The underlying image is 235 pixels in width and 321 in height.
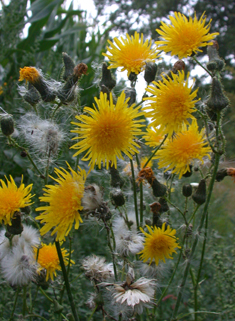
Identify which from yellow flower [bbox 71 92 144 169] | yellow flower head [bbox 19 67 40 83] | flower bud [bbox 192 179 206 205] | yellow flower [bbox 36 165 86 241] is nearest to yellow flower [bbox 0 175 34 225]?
yellow flower [bbox 36 165 86 241]

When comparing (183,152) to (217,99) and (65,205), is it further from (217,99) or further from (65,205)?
(65,205)

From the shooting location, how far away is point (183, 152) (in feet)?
4.10

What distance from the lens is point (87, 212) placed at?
3.38 ft

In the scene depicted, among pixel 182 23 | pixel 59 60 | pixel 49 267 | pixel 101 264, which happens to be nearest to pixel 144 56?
pixel 182 23

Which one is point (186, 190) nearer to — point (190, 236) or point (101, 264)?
point (190, 236)

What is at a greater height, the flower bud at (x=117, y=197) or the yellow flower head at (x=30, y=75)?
the yellow flower head at (x=30, y=75)

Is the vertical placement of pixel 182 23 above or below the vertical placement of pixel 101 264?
above

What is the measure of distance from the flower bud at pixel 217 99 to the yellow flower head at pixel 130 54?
37 cm

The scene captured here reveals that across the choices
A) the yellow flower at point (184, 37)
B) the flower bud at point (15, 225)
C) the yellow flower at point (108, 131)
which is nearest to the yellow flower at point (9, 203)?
the flower bud at point (15, 225)

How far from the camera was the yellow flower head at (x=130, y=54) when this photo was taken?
1330mm

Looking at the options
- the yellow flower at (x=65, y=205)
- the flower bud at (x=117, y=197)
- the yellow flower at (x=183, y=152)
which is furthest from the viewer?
the yellow flower at (x=183, y=152)

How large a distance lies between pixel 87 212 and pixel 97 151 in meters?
0.23

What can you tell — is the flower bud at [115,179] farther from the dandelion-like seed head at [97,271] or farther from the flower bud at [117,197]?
the dandelion-like seed head at [97,271]

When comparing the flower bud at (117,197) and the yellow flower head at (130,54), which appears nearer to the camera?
the flower bud at (117,197)
